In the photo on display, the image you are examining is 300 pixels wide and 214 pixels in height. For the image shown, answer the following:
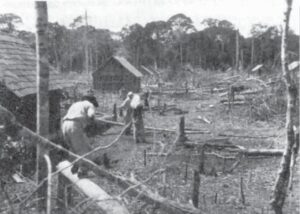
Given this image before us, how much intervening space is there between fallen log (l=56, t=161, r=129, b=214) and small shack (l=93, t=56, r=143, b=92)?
3163cm

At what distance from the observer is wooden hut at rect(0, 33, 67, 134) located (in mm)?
10359

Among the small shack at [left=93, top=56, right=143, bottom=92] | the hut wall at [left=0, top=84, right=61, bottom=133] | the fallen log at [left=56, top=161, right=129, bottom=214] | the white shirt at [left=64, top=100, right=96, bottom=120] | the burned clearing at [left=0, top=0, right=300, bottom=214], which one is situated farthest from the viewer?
the small shack at [left=93, top=56, right=143, bottom=92]

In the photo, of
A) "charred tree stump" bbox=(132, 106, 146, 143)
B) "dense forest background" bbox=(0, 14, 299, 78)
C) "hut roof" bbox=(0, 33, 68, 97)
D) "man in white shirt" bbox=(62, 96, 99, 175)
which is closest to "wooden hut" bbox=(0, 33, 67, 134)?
"hut roof" bbox=(0, 33, 68, 97)

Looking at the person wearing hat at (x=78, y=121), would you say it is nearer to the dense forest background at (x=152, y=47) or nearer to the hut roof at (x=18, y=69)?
the hut roof at (x=18, y=69)

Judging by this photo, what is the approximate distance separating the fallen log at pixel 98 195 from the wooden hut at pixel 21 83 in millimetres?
4310

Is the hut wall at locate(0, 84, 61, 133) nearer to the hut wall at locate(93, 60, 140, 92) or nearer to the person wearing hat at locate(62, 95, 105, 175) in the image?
the person wearing hat at locate(62, 95, 105, 175)

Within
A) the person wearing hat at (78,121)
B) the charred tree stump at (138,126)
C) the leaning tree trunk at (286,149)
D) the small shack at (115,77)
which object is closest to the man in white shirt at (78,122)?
the person wearing hat at (78,121)

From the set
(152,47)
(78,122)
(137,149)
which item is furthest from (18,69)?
(152,47)

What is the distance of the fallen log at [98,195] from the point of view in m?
4.38

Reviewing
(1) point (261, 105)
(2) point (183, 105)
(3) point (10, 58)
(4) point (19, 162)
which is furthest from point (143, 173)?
(2) point (183, 105)

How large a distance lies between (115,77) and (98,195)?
1388 inches

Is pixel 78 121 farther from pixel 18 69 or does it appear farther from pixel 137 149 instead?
pixel 137 149

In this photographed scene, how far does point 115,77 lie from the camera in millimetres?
38750

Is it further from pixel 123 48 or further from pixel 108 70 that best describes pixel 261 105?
pixel 123 48
